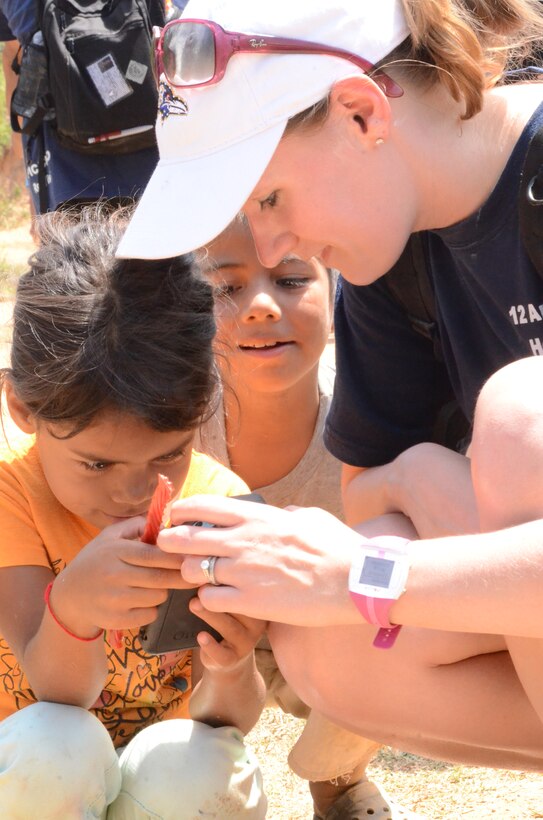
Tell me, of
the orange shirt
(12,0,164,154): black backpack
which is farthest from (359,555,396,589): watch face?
(12,0,164,154): black backpack

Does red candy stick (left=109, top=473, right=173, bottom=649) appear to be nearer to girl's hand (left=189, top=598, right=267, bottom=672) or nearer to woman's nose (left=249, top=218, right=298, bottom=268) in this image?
girl's hand (left=189, top=598, right=267, bottom=672)

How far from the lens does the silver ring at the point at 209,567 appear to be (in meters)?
1.71

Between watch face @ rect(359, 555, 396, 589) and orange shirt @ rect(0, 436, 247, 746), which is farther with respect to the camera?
orange shirt @ rect(0, 436, 247, 746)

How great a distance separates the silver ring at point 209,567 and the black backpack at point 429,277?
685mm

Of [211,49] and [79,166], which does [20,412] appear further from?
[79,166]

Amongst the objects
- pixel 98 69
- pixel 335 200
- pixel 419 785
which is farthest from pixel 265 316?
pixel 98 69

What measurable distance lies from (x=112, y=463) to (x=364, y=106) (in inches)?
27.7

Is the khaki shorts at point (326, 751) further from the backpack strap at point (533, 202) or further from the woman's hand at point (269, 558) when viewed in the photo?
the backpack strap at point (533, 202)

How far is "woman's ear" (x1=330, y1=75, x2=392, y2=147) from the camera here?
1877 millimetres

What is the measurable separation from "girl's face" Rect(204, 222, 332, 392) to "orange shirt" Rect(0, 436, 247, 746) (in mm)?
513

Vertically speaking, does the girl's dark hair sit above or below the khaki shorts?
above

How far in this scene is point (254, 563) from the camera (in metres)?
1.68

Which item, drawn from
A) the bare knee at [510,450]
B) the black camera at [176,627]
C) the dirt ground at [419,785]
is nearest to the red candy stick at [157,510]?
the black camera at [176,627]

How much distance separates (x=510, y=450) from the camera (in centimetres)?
162
